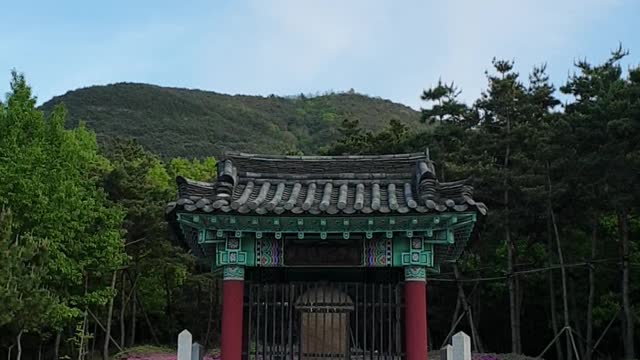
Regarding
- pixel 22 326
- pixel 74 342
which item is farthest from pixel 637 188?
pixel 74 342

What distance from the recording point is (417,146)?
2808 centimetres

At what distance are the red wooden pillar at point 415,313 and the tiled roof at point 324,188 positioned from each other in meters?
0.89

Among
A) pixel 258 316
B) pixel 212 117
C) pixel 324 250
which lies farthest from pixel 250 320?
pixel 212 117

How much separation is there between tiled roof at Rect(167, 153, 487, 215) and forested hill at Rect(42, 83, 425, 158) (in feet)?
180

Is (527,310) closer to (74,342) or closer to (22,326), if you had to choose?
(74,342)

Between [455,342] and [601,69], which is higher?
[601,69]

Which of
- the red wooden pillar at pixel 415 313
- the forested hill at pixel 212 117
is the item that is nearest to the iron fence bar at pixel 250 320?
the red wooden pillar at pixel 415 313

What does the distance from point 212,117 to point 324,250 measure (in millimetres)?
74342

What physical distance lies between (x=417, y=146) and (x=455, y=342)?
764 inches

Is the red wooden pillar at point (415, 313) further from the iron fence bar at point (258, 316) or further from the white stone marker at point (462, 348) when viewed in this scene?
the iron fence bar at point (258, 316)

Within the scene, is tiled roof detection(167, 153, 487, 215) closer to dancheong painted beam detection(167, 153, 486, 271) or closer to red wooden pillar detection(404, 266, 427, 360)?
dancheong painted beam detection(167, 153, 486, 271)

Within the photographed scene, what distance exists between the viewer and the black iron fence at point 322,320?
895cm

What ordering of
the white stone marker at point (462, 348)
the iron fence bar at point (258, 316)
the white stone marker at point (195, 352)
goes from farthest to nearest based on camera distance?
1. the white stone marker at point (195, 352)
2. the white stone marker at point (462, 348)
3. the iron fence bar at point (258, 316)

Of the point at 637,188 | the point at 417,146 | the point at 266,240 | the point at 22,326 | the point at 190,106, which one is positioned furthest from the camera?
the point at 190,106
